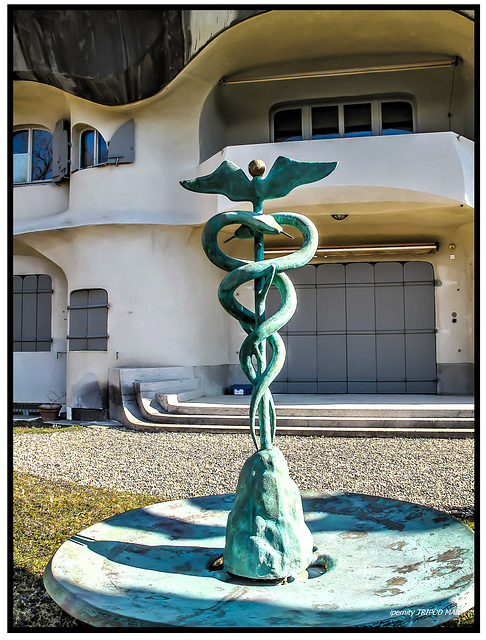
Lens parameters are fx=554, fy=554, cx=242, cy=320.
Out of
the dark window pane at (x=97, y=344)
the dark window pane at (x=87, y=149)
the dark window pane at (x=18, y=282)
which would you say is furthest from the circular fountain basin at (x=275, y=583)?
the dark window pane at (x=18, y=282)

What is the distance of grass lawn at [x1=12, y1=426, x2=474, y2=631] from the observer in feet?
9.88

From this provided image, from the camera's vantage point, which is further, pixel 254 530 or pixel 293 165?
pixel 293 165

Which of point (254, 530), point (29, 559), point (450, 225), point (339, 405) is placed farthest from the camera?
point (450, 225)

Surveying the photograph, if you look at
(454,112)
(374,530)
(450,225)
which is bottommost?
(374,530)

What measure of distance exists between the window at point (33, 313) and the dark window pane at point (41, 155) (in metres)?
2.40

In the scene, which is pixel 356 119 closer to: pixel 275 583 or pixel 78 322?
pixel 78 322

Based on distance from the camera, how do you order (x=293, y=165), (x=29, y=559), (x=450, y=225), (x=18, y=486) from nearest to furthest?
(x=293, y=165) → (x=29, y=559) → (x=18, y=486) → (x=450, y=225)

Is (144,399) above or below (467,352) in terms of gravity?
below

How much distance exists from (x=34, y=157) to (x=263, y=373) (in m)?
11.9

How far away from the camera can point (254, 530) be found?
115 inches

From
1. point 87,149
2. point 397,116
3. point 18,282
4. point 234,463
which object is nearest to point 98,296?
point 18,282

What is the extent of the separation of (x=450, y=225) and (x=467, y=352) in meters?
2.64

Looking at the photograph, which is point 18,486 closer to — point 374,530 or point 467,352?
point 374,530

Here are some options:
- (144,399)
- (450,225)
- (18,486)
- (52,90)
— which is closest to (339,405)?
(144,399)
